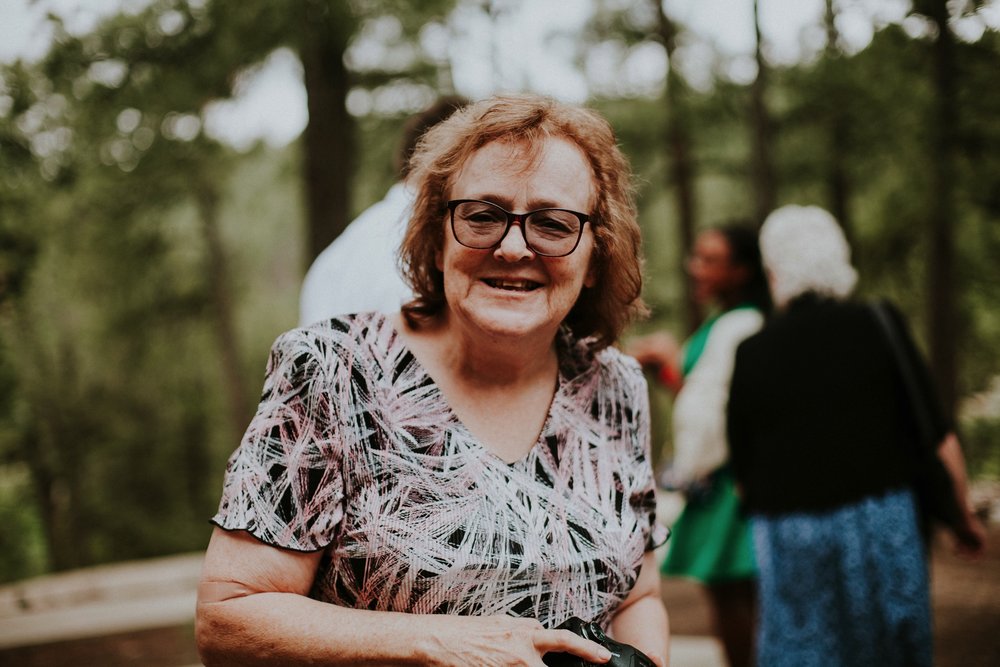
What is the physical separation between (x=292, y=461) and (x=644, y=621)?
2.93 feet

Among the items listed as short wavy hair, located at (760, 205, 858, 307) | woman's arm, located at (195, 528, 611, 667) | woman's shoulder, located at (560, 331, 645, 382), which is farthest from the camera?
short wavy hair, located at (760, 205, 858, 307)

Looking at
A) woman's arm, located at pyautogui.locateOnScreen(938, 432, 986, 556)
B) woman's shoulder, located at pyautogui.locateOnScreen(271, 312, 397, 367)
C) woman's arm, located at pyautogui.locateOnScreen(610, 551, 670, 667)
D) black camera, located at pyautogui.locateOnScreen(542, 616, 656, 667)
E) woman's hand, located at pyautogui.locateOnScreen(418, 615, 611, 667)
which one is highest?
woman's shoulder, located at pyautogui.locateOnScreen(271, 312, 397, 367)

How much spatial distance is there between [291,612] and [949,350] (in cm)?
857

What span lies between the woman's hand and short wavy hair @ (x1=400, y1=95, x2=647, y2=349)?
25.9 inches

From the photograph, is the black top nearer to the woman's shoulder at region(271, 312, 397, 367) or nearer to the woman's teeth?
the woman's teeth

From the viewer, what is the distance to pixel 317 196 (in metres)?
8.17

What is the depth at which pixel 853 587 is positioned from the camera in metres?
3.17

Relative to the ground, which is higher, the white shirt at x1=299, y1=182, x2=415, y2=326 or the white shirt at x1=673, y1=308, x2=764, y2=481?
the white shirt at x1=299, y1=182, x2=415, y2=326

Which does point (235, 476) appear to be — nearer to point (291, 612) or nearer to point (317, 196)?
point (291, 612)

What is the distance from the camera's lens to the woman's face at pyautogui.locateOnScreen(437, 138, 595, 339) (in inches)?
70.4

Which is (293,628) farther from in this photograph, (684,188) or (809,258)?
(684,188)

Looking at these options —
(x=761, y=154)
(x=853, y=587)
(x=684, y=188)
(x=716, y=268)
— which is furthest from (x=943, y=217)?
(x=684, y=188)

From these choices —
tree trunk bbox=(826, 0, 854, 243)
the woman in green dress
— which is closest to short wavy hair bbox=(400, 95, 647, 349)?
the woman in green dress

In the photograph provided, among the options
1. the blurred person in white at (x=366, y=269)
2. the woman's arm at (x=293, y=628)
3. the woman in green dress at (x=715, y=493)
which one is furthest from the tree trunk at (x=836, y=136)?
the woman's arm at (x=293, y=628)
